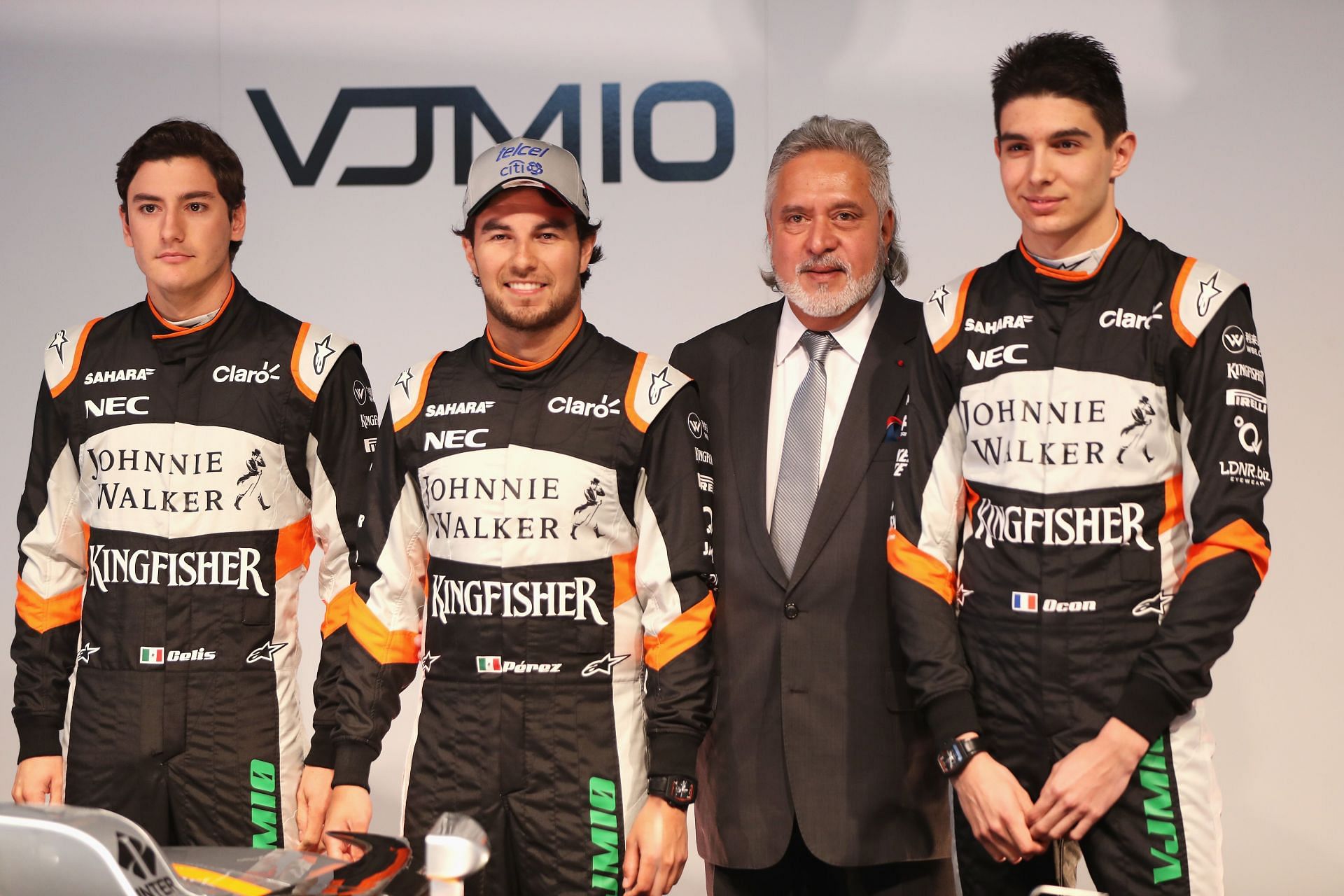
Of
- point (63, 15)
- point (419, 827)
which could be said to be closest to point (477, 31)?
point (63, 15)

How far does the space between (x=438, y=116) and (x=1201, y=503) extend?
2662 mm

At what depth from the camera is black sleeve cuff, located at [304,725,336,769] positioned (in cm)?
217

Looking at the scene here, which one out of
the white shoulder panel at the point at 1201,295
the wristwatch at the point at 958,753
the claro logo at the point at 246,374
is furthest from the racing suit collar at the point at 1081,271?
the claro logo at the point at 246,374

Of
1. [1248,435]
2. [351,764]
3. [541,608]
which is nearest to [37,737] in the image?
[351,764]

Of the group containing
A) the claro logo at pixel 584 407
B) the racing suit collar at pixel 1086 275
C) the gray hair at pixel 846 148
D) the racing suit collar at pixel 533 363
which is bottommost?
the claro logo at pixel 584 407

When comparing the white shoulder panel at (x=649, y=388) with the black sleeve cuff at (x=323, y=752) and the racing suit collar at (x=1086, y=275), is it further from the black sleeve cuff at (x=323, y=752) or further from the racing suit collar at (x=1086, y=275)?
the black sleeve cuff at (x=323, y=752)

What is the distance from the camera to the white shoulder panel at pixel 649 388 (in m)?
2.11

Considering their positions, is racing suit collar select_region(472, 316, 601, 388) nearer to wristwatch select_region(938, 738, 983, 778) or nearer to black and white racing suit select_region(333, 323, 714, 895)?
black and white racing suit select_region(333, 323, 714, 895)

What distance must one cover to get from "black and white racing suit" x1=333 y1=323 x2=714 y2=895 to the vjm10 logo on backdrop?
5.87ft

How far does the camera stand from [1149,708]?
1793 mm

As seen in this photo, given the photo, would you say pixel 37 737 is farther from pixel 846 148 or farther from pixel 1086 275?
pixel 1086 275

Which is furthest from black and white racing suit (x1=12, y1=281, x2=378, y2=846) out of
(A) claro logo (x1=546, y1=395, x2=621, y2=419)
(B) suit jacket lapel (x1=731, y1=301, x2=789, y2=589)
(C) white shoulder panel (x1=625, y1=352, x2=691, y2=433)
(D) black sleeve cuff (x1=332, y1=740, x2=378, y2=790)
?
(B) suit jacket lapel (x1=731, y1=301, x2=789, y2=589)

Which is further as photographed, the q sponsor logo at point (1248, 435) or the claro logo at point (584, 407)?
the claro logo at point (584, 407)

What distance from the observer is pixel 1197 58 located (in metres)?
3.62
